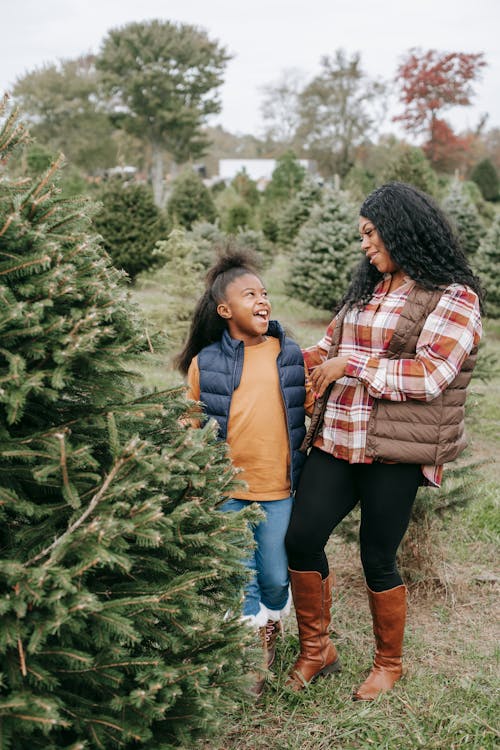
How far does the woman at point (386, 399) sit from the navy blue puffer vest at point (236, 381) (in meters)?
0.08

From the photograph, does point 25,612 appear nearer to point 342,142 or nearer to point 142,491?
point 142,491

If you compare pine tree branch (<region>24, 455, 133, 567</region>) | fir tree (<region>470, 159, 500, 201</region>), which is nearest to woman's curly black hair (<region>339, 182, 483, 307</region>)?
pine tree branch (<region>24, 455, 133, 567</region>)

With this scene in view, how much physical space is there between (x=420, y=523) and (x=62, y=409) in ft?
8.21

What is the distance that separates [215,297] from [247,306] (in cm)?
17

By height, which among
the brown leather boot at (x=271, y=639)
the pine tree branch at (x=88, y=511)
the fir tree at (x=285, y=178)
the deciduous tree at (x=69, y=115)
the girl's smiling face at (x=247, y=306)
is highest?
the deciduous tree at (x=69, y=115)

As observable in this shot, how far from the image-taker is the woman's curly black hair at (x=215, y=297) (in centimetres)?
286

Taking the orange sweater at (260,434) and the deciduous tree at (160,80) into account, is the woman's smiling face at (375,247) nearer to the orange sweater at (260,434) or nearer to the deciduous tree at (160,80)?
the orange sweater at (260,434)

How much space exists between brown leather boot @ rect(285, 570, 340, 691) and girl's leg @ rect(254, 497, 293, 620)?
61 millimetres

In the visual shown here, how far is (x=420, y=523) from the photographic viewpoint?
12.2 feet

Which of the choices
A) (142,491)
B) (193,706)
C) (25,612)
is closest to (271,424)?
(142,491)

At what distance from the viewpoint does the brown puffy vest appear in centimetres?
255

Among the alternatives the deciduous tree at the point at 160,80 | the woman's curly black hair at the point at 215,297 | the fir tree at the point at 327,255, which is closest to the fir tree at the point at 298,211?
the fir tree at the point at 327,255

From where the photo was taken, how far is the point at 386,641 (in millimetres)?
2875

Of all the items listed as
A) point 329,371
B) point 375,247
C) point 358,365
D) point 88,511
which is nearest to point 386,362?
point 358,365
